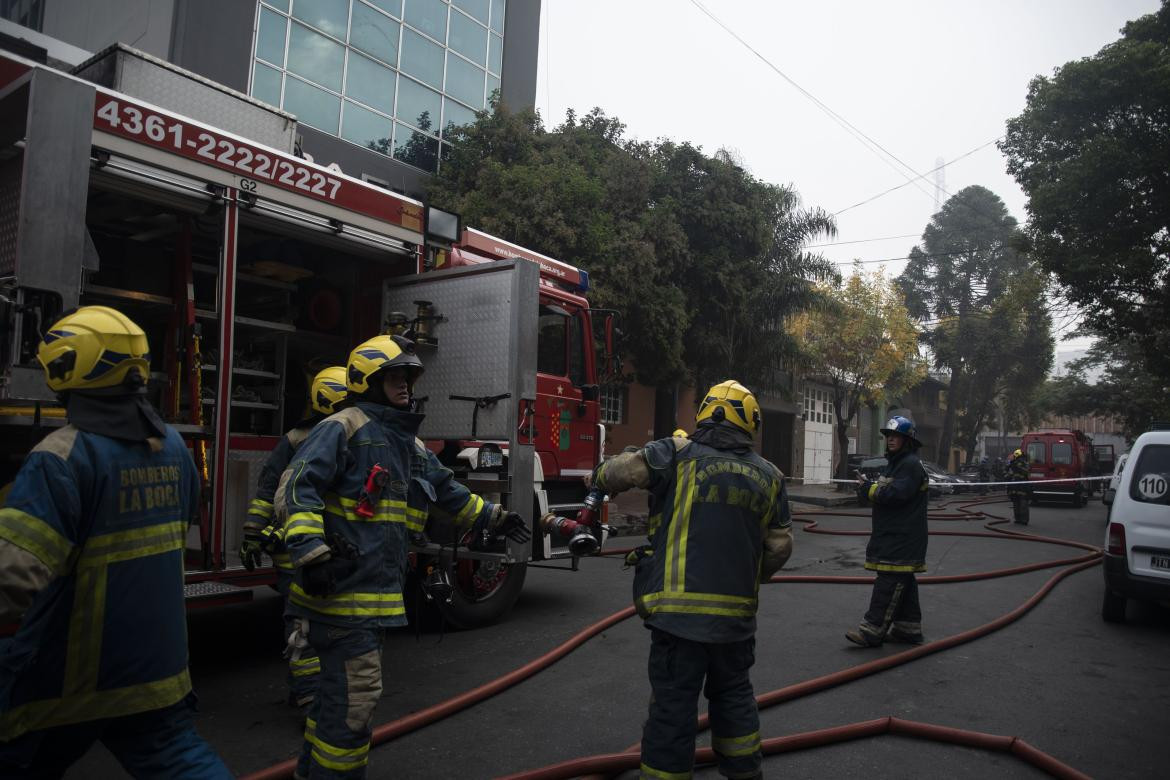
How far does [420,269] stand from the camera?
6258 millimetres

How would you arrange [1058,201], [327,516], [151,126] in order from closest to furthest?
1. [327,516]
2. [151,126]
3. [1058,201]

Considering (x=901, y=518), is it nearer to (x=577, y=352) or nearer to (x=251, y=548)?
(x=577, y=352)

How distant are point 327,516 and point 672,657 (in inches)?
55.3

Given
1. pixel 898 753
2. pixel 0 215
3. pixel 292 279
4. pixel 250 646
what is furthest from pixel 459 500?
pixel 292 279

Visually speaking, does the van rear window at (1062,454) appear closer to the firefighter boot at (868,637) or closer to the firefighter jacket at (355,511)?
the firefighter boot at (868,637)

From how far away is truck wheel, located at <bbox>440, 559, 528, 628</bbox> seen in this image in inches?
247

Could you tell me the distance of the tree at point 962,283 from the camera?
141 feet

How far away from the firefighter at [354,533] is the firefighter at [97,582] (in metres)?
0.52

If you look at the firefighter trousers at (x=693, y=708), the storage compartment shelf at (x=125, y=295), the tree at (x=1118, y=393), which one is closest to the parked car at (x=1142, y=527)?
the firefighter trousers at (x=693, y=708)

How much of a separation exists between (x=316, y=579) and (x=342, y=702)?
448mm

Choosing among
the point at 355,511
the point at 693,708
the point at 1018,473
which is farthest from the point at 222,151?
the point at 1018,473

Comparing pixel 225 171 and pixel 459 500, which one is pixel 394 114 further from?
pixel 459 500

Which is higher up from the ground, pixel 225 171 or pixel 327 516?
pixel 225 171

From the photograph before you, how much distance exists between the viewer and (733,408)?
132 inches
